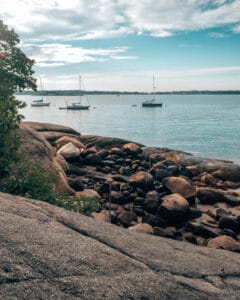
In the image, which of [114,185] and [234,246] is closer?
[234,246]

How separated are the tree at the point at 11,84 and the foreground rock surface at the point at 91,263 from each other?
9.57 feet

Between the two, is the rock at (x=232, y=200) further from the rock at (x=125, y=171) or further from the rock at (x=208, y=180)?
the rock at (x=125, y=171)

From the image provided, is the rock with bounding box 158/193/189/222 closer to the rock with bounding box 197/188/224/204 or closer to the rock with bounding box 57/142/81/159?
the rock with bounding box 197/188/224/204

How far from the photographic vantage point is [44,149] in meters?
16.8

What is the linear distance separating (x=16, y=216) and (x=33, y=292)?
203 centimetres

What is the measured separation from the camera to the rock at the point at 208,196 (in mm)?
22297

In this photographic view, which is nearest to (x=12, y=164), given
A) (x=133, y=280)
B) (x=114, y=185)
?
(x=133, y=280)

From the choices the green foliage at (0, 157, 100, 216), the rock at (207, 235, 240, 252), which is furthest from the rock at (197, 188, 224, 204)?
the green foliage at (0, 157, 100, 216)

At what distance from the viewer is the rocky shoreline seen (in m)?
16.8

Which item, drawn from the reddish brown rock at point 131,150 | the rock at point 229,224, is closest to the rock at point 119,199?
the rock at point 229,224

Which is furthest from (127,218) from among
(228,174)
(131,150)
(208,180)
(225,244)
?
(131,150)

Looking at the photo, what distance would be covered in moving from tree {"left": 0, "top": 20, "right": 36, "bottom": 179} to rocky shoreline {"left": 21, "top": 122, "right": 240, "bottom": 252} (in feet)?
13.7

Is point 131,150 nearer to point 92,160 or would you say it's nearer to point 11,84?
point 92,160

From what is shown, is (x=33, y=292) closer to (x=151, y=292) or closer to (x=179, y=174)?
(x=151, y=292)
